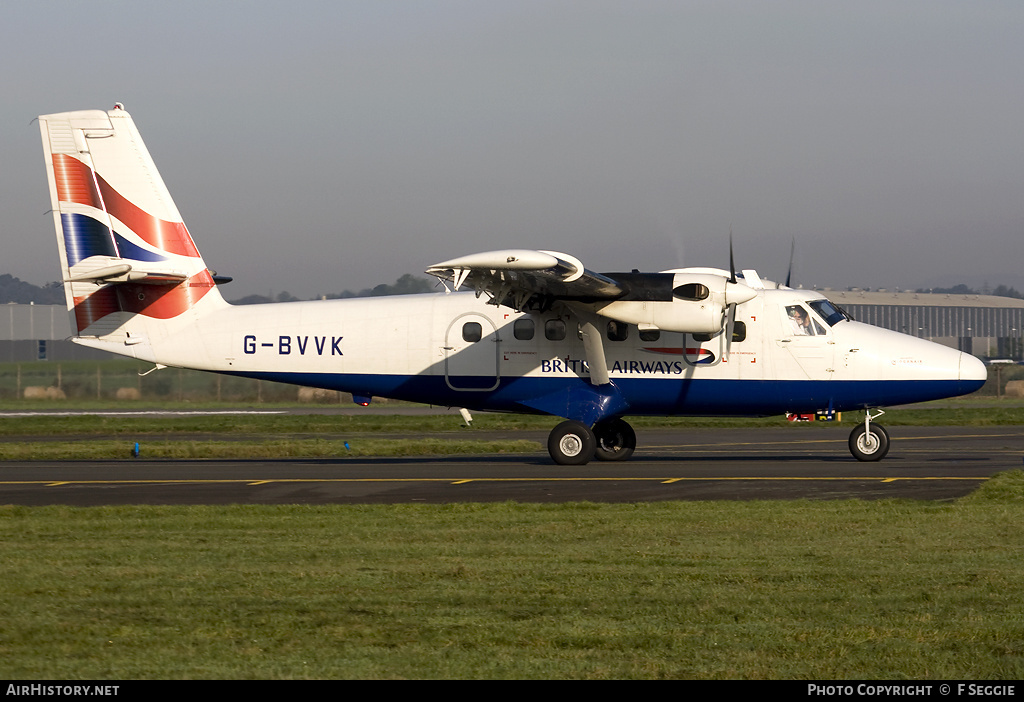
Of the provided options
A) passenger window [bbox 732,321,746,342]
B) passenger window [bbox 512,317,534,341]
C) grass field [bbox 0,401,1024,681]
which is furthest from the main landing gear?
grass field [bbox 0,401,1024,681]

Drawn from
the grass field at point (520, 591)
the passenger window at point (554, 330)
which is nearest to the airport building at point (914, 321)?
the passenger window at point (554, 330)

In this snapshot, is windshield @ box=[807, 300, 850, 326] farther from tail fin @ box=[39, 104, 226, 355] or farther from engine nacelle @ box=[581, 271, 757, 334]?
tail fin @ box=[39, 104, 226, 355]

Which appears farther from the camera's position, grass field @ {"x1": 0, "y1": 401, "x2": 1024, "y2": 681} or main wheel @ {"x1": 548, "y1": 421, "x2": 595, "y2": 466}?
main wheel @ {"x1": 548, "y1": 421, "x2": 595, "y2": 466}

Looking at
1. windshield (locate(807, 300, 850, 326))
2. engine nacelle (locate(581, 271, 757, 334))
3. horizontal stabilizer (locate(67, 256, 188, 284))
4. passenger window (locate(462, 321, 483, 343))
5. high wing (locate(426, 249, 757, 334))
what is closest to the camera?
high wing (locate(426, 249, 757, 334))

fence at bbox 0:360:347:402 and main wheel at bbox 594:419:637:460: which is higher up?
fence at bbox 0:360:347:402

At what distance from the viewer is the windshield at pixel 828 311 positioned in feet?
67.4

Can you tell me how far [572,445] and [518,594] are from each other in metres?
12.0

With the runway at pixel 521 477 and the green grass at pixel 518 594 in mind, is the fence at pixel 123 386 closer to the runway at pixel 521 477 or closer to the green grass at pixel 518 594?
the runway at pixel 521 477

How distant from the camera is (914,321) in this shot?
99750mm

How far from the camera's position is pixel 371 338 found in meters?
21.1

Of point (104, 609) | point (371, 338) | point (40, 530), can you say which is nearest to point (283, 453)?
point (371, 338)

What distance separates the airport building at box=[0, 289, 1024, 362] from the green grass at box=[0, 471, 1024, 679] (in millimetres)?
55955

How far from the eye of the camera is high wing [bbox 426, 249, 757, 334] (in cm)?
1861

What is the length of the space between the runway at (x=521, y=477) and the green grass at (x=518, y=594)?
1980 millimetres
